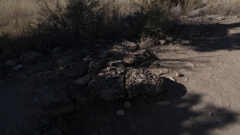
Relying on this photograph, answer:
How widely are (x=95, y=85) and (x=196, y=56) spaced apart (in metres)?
2.15

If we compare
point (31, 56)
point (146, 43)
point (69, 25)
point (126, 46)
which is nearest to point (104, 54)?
point (126, 46)

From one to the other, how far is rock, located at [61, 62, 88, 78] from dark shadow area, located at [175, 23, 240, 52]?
2.30 m

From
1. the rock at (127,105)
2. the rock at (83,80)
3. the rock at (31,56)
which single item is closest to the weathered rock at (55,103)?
the rock at (83,80)

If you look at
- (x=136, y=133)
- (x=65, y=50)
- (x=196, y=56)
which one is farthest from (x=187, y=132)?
(x=65, y=50)

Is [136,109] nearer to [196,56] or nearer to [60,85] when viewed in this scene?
[60,85]

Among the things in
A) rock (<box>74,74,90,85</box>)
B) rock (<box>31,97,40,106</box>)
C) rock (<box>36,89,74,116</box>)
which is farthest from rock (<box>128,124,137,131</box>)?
rock (<box>31,97,40,106</box>)

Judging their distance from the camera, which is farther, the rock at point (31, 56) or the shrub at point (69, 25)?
the shrub at point (69, 25)

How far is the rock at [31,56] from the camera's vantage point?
14.3ft

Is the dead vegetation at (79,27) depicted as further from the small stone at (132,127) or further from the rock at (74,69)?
the small stone at (132,127)

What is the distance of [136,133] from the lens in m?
3.05

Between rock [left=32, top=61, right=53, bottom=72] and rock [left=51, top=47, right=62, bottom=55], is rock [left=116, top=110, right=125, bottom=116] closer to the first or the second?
rock [left=32, top=61, right=53, bottom=72]

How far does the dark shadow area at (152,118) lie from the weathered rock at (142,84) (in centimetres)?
13

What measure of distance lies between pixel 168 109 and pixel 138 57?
1.16 m

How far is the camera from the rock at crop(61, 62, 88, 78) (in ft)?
12.5
